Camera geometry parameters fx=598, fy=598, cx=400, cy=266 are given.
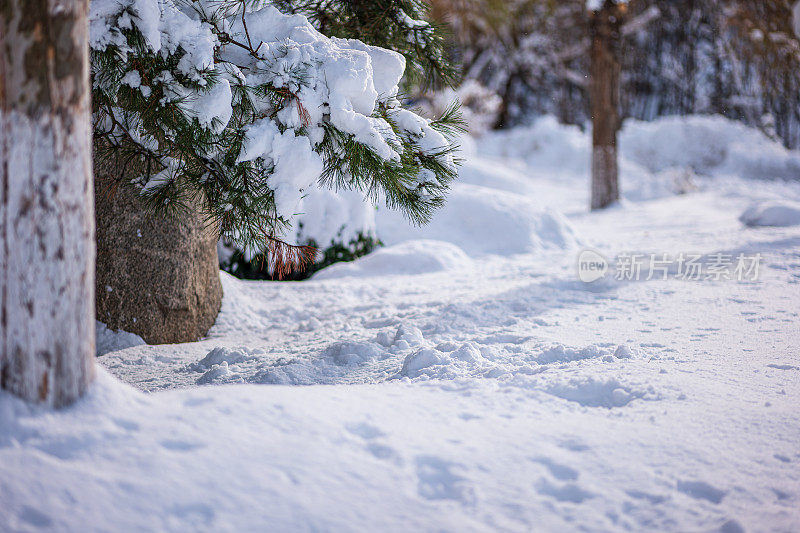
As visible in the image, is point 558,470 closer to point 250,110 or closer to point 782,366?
point 782,366

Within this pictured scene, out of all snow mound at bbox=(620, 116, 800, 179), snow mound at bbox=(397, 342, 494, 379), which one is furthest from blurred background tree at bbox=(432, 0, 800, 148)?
snow mound at bbox=(397, 342, 494, 379)

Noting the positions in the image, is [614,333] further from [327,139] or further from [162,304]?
[162,304]

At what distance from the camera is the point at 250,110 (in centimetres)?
254

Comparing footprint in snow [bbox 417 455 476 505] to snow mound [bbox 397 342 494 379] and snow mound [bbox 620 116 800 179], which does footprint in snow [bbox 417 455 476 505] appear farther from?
snow mound [bbox 620 116 800 179]

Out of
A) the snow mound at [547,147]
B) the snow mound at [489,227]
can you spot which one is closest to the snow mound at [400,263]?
the snow mound at [489,227]

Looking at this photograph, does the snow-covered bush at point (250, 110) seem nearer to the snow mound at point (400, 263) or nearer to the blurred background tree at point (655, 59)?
the snow mound at point (400, 263)

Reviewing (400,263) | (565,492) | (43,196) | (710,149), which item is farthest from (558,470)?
(710,149)

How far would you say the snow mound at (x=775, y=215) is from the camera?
6023 mm

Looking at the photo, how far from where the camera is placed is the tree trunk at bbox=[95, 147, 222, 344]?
10.1 ft

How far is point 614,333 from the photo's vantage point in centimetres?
310

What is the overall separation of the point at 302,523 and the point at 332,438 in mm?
312

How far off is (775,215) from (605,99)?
313 centimetres

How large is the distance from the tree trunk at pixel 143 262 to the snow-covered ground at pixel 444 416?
0.15m

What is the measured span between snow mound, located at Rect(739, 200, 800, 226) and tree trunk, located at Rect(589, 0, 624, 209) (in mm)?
2539
